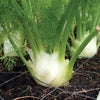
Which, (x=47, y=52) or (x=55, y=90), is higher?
(x=47, y=52)

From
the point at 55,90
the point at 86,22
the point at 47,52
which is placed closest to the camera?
the point at 55,90

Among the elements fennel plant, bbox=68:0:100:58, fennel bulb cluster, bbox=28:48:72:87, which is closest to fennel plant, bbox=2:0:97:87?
fennel bulb cluster, bbox=28:48:72:87

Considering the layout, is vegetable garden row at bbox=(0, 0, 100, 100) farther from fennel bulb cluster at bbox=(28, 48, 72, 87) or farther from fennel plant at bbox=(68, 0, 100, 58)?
fennel plant at bbox=(68, 0, 100, 58)

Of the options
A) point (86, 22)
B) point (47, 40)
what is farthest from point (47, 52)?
point (86, 22)

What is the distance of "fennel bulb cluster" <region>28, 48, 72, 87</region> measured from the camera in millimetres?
757

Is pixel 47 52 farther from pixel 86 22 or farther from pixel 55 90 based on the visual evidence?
pixel 86 22

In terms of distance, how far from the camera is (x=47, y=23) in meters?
0.75

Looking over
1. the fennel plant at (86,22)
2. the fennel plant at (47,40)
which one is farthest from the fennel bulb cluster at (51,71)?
the fennel plant at (86,22)

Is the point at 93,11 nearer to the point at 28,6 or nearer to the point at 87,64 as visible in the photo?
the point at 87,64

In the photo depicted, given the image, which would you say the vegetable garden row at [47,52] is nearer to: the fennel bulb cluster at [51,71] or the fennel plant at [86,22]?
the fennel bulb cluster at [51,71]

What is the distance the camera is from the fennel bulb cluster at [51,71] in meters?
0.76

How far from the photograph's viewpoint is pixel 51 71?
2.49 ft

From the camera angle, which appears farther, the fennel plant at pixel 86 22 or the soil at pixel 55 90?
the fennel plant at pixel 86 22

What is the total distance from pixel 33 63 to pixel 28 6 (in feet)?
0.98
